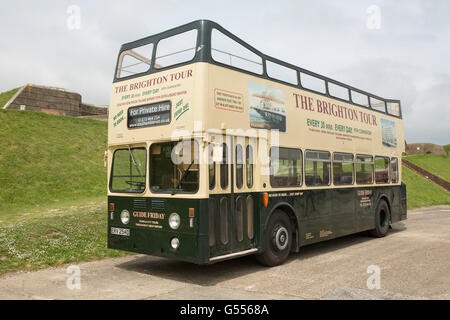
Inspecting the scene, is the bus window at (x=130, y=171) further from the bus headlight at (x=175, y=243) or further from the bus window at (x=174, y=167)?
the bus headlight at (x=175, y=243)

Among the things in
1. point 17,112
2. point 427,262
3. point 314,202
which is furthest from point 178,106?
point 17,112

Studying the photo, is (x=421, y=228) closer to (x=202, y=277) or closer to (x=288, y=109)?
(x=288, y=109)

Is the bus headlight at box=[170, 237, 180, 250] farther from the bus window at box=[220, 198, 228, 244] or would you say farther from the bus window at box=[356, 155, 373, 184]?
the bus window at box=[356, 155, 373, 184]

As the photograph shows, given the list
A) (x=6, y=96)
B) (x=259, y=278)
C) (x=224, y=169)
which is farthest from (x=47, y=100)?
(x=259, y=278)

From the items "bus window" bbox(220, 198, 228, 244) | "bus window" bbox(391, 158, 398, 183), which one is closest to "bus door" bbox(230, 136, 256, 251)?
"bus window" bbox(220, 198, 228, 244)

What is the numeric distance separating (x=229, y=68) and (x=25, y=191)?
49.9ft

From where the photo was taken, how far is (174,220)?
22.6 ft

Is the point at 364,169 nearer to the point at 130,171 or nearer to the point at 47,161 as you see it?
the point at 130,171

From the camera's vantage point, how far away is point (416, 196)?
27.8 meters

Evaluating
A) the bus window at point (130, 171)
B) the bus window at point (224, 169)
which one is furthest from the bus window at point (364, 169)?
the bus window at point (130, 171)

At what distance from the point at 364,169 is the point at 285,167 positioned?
3.96 meters

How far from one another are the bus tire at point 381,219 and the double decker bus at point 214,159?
106 inches

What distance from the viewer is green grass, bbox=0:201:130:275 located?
8.31 m

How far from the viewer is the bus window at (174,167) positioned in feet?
22.3
